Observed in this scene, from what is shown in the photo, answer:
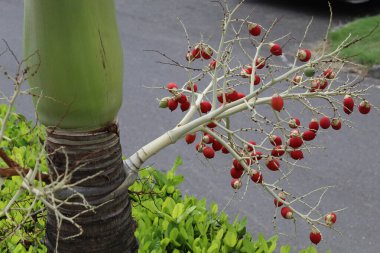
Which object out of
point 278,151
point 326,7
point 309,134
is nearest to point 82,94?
point 278,151

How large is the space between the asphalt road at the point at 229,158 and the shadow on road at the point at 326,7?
20 mm

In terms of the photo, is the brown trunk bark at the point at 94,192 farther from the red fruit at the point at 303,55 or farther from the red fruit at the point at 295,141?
the red fruit at the point at 303,55

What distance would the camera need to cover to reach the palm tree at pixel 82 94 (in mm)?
1778

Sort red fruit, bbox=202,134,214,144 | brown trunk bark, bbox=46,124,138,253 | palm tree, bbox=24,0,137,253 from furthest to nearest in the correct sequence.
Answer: red fruit, bbox=202,134,214,144, brown trunk bark, bbox=46,124,138,253, palm tree, bbox=24,0,137,253

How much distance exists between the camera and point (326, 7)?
10.4m

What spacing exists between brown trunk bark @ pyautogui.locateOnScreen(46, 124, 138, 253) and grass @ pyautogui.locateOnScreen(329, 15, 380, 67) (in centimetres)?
558

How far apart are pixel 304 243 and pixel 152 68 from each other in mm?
3949

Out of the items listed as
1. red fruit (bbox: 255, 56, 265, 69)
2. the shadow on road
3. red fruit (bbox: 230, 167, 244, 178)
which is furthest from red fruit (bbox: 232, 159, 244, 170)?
the shadow on road

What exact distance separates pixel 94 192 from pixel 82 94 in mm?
347

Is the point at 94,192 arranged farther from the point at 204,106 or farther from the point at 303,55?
the point at 303,55

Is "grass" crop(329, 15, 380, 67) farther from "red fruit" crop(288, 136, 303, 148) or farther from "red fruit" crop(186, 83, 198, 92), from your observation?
"red fruit" crop(288, 136, 303, 148)

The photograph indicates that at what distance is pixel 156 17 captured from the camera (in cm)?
1005

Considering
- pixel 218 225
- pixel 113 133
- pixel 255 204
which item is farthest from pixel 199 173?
pixel 113 133

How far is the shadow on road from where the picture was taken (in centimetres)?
1001
